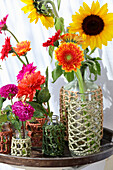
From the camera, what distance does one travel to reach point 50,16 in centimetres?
77

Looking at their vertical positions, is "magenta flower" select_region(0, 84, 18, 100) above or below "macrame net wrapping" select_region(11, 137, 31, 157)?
above

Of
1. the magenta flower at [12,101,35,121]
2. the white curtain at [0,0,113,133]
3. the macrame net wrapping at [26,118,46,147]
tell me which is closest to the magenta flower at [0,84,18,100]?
the magenta flower at [12,101,35,121]

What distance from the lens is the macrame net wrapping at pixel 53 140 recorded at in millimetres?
780

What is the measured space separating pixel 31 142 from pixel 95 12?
45 centimetres

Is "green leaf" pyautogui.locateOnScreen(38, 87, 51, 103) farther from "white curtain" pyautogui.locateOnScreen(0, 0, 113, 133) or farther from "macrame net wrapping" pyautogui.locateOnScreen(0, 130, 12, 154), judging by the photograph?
"white curtain" pyautogui.locateOnScreen(0, 0, 113, 133)

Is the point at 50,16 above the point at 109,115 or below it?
above

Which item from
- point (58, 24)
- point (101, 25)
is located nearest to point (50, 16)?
point (58, 24)

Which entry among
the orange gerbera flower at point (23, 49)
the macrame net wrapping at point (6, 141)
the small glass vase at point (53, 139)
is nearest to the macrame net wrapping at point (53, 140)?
the small glass vase at point (53, 139)

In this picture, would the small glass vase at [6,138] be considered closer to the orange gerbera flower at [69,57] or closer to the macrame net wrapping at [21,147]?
the macrame net wrapping at [21,147]

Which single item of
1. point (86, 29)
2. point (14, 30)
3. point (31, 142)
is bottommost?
point (31, 142)

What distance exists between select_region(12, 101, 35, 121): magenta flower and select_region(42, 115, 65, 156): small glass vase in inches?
3.5

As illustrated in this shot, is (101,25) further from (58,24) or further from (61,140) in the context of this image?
(61,140)

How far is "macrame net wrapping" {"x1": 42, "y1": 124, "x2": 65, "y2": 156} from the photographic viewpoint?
2.56 ft

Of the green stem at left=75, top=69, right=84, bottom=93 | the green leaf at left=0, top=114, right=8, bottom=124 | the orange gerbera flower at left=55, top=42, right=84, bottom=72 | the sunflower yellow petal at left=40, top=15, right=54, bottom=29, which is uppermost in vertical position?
the sunflower yellow petal at left=40, top=15, right=54, bottom=29
